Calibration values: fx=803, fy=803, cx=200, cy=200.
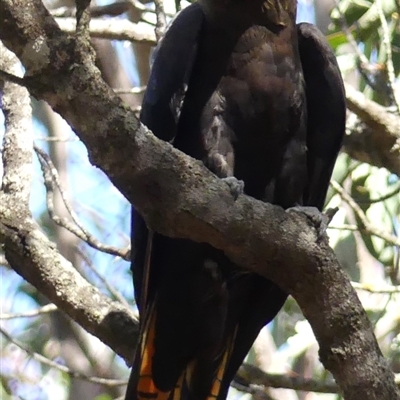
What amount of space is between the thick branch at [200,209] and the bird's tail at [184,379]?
60cm

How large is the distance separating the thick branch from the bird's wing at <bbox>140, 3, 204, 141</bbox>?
25.1 inches

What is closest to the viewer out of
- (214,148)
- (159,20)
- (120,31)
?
(214,148)

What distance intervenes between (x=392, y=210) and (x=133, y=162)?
235cm

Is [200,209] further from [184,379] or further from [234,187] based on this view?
[184,379]

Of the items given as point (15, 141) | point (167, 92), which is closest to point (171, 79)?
point (167, 92)

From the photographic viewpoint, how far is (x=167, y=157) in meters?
1.88

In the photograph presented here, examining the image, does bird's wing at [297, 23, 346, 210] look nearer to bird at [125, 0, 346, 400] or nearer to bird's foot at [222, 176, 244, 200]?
bird at [125, 0, 346, 400]

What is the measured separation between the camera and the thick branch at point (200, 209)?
171cm

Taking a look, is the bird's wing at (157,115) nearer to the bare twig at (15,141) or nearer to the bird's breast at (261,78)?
the bird's breast at (261,78)

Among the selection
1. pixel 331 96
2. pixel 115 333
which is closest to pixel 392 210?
pixel 331 96

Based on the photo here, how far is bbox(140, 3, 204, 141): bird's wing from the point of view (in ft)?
8.45

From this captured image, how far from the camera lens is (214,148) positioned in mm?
2502

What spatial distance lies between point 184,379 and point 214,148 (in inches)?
30.4

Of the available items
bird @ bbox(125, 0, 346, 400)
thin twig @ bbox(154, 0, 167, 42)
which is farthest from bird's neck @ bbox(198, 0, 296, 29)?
thin twig @ bbox(154, 0, 167, 42)
